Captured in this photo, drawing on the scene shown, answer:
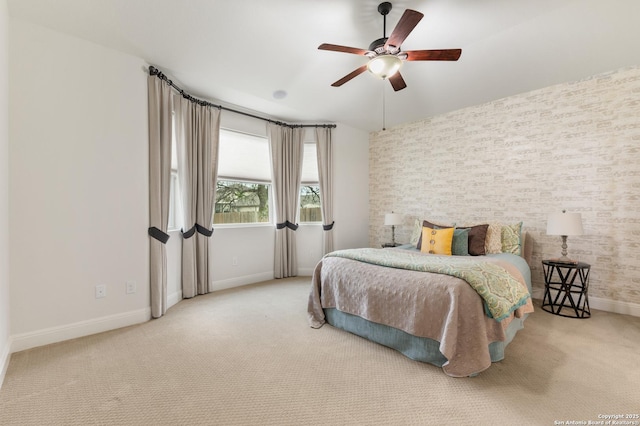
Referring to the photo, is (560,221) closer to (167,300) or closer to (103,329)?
(167,300)

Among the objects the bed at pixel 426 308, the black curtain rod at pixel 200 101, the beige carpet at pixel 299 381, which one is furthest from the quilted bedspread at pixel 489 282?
the black curtain rod at pixel 200 101

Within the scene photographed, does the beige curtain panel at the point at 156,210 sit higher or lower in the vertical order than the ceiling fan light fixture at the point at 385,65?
lower

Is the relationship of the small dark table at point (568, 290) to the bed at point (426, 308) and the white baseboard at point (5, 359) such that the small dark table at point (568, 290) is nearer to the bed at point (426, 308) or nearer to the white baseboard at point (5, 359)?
the bed at point (426, 308)

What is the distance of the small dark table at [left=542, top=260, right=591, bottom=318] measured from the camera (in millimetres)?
2920

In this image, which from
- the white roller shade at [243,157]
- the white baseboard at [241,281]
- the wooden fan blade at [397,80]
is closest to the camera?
the wooden fan blade at [397,80]

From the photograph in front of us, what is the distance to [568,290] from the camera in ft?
9.93

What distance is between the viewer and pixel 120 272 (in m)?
2.69

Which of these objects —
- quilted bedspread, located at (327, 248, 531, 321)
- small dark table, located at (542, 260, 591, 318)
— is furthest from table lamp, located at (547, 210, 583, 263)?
quilted bedspread, located at (327, 248, 531, 321)

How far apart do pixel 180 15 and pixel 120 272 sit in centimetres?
236

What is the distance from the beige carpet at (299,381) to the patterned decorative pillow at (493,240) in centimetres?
92

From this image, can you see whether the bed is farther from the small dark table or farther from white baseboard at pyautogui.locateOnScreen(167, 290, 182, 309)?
white baseboard at pyautogui.locateOnScreen(167, 290, 182, 309)

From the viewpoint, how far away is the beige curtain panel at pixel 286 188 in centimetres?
451

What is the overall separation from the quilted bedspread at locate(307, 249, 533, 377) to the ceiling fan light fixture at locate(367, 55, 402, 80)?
5.26 feet

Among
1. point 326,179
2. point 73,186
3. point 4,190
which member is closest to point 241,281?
point 326,179
